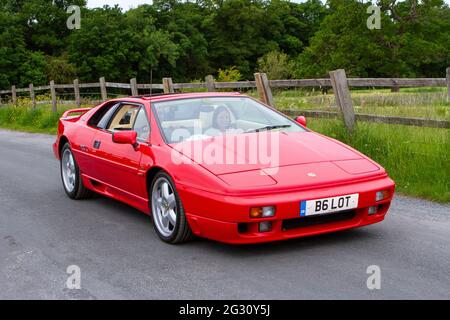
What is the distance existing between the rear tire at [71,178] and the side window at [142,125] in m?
1.48

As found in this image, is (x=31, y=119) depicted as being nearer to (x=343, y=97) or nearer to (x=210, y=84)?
(x=210, y=84)

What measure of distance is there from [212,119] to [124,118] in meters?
1.16

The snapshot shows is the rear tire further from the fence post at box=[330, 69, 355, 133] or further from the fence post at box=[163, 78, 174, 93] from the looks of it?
the fence post at box=[163, 78, 174, 93]

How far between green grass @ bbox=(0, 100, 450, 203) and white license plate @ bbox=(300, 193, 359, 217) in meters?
2.30

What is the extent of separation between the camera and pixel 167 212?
17.5 feet

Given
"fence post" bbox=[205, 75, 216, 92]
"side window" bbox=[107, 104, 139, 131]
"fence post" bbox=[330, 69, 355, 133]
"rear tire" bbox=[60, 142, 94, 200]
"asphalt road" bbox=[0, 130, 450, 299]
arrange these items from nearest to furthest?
"asphalt road" bbox=[0, 130, 450, 299] < "side window" bbox=[107, 104, 139, 131] < "rear tire" bbox=[60, 142, 94, 200] < "fence post" bbox=[330, 69, 355, 133] < "fence post" bbox=[205, 75, 216, 92]

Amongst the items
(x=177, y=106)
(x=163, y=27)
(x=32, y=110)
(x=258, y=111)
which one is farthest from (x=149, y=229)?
(x=163, y=27)

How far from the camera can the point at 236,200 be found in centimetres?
460

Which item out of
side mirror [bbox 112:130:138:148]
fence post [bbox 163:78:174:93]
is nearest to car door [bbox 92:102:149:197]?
side mirror [bbox 112:130:138:148]

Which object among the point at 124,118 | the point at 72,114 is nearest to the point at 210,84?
the point at 72,114

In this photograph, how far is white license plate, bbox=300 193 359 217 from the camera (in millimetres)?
4699

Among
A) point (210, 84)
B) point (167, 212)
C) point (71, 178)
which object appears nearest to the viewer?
point (167, 212)
